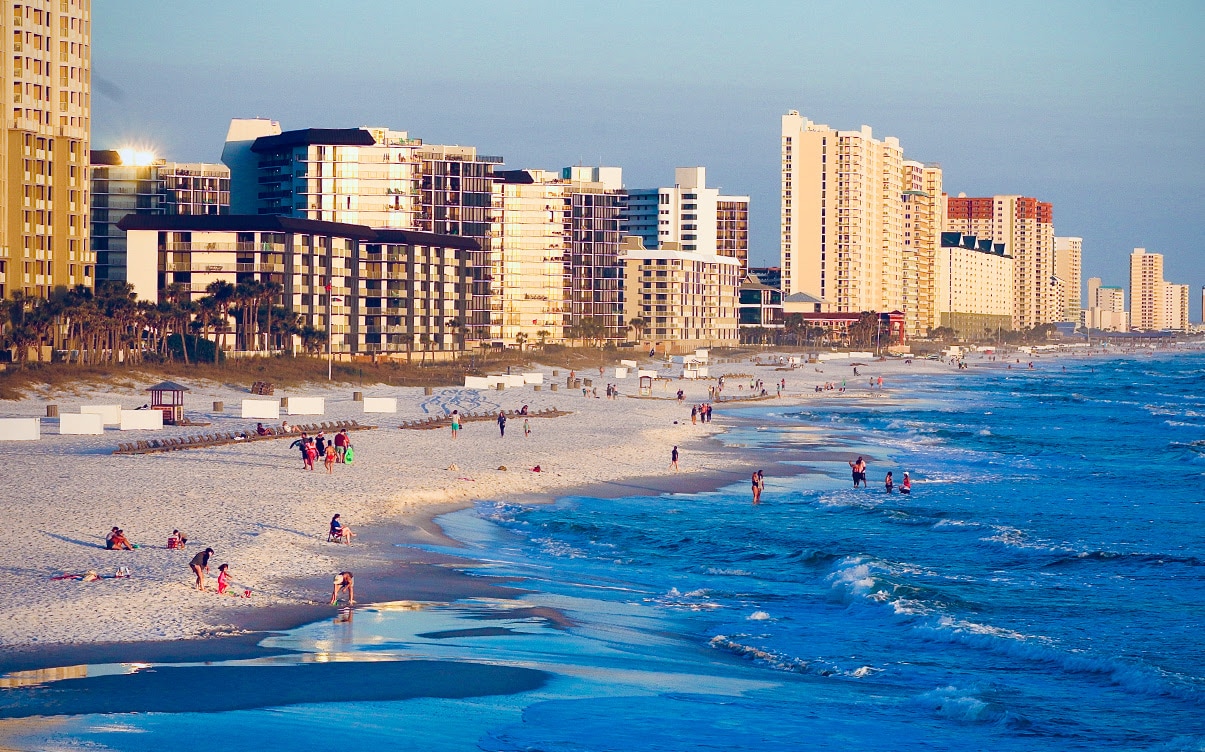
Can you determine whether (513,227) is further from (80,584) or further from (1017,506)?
(80,584)

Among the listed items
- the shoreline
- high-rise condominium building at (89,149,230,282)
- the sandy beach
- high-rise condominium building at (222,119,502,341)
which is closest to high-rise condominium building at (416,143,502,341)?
high-rise condominium building at (222,119,502,341)

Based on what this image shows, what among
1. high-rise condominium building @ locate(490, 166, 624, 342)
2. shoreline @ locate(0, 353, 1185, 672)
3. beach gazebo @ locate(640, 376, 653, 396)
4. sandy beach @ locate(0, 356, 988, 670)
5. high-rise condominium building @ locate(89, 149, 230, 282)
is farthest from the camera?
high-rise condominium building @ locate(490, 166, 624, 342)

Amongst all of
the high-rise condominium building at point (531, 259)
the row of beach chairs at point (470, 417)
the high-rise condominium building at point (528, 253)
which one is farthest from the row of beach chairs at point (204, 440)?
the high-rise condominium building at point (528, 253)

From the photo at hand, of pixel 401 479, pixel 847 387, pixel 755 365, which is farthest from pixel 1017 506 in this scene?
pixel 755 365

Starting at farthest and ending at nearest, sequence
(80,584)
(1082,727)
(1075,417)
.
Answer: (1075,417) < (80,584) < (1082,727)

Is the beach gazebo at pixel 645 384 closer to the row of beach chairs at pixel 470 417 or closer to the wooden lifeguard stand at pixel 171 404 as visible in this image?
the row of beach chairs at pixel 470 417

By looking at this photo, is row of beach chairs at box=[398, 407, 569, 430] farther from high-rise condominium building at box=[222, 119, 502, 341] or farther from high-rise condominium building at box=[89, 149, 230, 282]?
high-rise condominium building at box=[89, 149, 230, 282]
